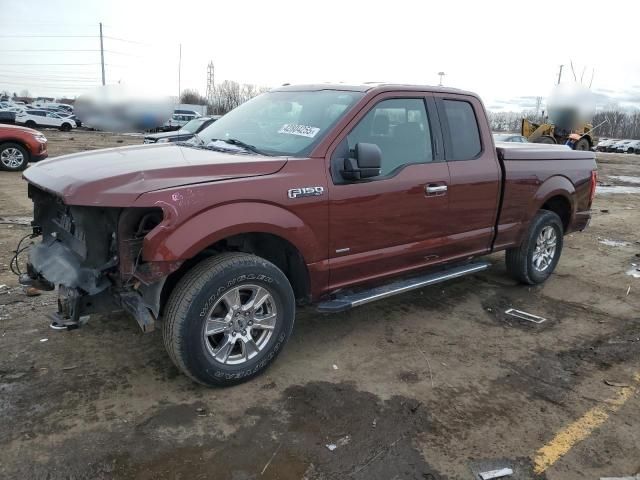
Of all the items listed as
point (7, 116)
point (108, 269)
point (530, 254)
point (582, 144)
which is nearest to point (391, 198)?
point (108, 269)

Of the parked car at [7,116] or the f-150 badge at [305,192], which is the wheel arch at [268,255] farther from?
the parked car at [7,116]

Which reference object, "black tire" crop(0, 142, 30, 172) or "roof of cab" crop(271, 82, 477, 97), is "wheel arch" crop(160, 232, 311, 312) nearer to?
"roof of cab" crop(271, 82, 477, 97)

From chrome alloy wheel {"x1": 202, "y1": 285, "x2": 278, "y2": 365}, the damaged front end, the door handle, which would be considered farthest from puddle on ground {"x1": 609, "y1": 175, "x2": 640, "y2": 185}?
the damaged front end

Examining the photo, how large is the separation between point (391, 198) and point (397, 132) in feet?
2.02

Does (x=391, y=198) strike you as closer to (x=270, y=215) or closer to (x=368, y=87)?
(x=368, y=87)

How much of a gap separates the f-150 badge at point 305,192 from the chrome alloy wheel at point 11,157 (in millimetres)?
11496

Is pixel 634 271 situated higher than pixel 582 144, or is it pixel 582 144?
pixel 582 144

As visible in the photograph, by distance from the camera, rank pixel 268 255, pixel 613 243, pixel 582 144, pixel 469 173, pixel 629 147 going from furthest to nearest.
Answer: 1. pixel 629 147
2. pixel 582 144
3. pixel 613 243
4. pixel 469 173
5. pixel 268 255

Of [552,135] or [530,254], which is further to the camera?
[552,135]

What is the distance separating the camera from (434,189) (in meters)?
4.40

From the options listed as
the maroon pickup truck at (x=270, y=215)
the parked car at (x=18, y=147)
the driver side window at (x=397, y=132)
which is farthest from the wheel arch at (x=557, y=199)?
the parked car at (x=18, y=147)

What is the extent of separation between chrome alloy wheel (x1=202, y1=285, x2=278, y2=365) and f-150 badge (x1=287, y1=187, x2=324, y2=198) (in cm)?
66

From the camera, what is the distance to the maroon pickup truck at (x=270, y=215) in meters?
3.20

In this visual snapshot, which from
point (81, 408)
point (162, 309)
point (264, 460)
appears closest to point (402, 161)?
point (162, 309)
